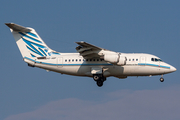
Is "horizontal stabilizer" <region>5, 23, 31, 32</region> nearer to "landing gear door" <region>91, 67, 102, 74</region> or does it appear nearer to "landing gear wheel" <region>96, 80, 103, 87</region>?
"landing gear door" <region>91, 67, 102, 74</region>

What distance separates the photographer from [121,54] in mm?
25641

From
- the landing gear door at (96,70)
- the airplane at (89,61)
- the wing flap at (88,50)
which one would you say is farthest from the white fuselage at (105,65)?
the wing flap at (88,50)

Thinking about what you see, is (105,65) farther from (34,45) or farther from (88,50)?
(34,45)

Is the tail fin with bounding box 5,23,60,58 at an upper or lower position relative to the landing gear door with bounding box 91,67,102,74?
upper

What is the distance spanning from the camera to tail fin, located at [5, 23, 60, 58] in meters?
27.0

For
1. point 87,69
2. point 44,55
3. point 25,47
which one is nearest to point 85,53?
point 87,69

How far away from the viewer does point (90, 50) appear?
24.8 metres

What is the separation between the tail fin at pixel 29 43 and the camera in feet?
88.7

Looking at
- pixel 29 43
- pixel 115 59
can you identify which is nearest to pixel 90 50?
pixel 115 59

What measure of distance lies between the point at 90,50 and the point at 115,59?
2.19m

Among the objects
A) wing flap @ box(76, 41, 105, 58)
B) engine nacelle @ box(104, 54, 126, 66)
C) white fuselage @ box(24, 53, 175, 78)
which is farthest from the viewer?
white fuselage @ box(24, 53, 175, 78)

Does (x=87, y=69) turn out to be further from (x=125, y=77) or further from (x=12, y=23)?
(x=12, y=23)

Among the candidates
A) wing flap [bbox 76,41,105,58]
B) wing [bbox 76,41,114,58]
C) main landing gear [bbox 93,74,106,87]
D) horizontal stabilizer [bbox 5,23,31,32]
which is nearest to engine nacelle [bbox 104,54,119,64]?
wing [bbox 76,41,114,58]

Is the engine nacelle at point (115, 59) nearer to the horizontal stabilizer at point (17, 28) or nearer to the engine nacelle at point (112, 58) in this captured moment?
the engine nacelle at point (112, 58)
